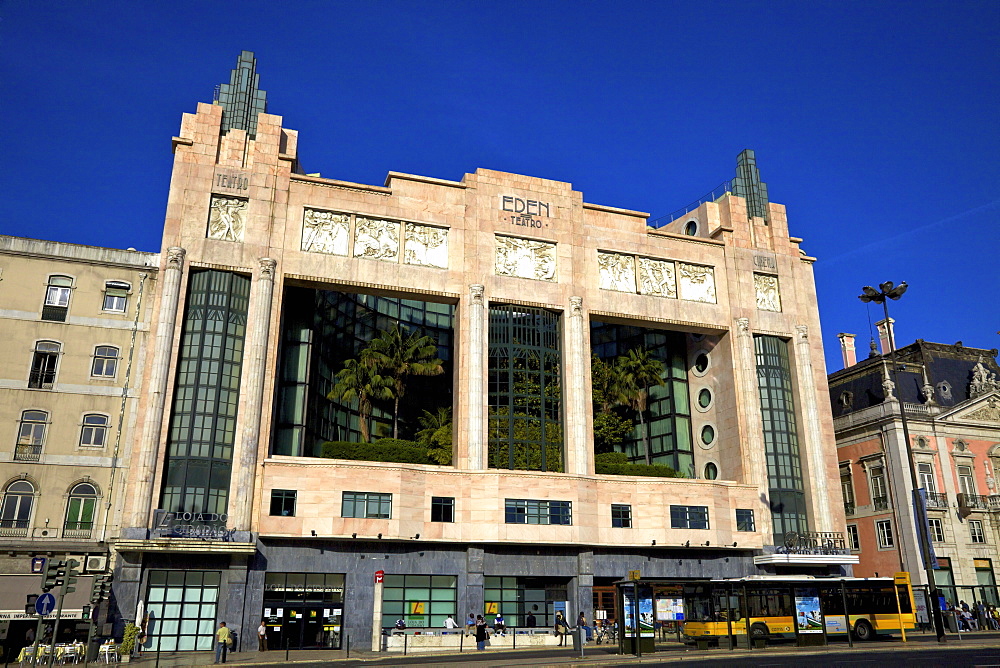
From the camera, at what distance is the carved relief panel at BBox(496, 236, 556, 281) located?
180ft

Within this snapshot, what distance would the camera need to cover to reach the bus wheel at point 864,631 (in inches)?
1682

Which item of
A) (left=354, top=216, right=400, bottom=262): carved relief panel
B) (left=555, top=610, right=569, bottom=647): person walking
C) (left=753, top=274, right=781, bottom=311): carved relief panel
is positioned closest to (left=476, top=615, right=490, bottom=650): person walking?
(left=555, top=610, right=569, bottom=647): person walking

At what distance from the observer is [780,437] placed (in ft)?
189

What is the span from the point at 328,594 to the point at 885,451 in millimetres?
42856

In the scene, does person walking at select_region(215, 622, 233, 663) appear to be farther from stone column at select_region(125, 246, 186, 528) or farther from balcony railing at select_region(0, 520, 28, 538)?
balcony railing at select_region(0, 520, 28, 538)

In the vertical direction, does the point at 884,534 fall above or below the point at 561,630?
above

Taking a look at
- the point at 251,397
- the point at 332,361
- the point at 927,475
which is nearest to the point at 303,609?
the point at 251,397

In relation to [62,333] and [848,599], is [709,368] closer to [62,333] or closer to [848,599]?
[848,599]

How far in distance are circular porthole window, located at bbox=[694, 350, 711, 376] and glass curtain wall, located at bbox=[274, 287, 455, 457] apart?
61.7 ft

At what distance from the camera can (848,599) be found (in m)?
42.1

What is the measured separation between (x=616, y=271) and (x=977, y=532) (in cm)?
3454

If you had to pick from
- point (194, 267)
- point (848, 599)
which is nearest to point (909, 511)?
point (848, 599)

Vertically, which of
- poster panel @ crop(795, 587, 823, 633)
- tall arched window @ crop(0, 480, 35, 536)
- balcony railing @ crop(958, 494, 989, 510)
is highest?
balcony railing @ crop(958, 494, 989, 510)

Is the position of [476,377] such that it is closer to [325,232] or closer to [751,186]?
[325,232]
